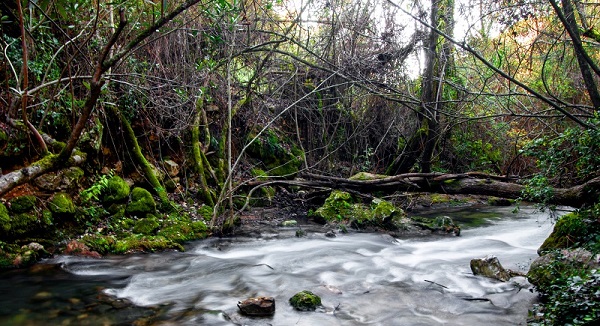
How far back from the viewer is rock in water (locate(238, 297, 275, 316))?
13.5 ft

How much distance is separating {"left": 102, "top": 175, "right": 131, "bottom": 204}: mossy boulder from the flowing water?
1.42m

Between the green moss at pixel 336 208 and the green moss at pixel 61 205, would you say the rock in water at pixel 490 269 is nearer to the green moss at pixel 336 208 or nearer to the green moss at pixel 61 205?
the green moss at pixel 336 208

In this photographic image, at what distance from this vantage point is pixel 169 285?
5051 mm

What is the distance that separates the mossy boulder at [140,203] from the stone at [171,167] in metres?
1.49

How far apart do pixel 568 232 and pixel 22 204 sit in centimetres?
682

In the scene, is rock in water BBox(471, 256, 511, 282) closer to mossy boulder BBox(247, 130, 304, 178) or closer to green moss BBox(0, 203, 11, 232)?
green moss BBox(0, 203, 11, 232)

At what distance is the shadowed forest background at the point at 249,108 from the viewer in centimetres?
515

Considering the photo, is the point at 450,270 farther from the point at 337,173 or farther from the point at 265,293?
the point at 337,173

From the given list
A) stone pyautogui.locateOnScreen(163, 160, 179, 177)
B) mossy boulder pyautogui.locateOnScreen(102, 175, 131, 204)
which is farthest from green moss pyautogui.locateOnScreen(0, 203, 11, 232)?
stone pyautogui.locateOnScreen(163, 160, 179, 177)

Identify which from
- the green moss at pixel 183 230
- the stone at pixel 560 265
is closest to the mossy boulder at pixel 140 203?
the green moss at pixel 183 230

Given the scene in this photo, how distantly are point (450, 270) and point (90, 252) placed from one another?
489 centimetres

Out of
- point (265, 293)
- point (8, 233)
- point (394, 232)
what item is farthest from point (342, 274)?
point (8, 233)

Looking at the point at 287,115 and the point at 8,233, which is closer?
the point at 8,233

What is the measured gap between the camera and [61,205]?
5980 millimetres
